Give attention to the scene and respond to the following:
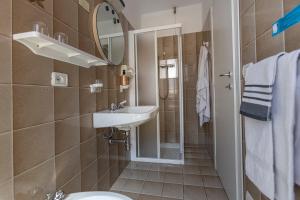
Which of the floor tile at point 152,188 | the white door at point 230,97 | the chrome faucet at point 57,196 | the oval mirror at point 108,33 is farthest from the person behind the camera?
the floor tile at point 152,188

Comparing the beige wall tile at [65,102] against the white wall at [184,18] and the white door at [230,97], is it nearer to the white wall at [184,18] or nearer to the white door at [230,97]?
the white door at [230,97]

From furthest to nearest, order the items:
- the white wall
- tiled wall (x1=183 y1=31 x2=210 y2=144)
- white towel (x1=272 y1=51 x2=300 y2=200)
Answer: tiled wall (x1=183 y1=31 x2=210 y2=144), the white wall, white towel (x1=272 y1=51 x2=300 y2=200)

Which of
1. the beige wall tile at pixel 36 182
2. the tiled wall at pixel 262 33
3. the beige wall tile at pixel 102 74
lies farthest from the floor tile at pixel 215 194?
the beige wall tile at pixel 102 74

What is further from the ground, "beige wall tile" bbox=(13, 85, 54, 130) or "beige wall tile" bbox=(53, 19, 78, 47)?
"beige wall tile" bbox=(53, 19, 78, 47)

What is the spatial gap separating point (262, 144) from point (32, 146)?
1147 mm

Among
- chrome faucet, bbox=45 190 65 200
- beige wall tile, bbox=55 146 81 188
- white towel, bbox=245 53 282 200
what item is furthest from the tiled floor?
white towel, bbox=245 53 282 200

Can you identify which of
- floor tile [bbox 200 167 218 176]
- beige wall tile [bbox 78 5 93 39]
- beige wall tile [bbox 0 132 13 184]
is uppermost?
beige wall tile [bbox 78 5 93 39]

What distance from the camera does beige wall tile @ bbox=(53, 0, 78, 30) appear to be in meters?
1.08

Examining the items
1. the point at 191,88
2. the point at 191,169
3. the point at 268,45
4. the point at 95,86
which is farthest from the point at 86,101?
the point at 191,88

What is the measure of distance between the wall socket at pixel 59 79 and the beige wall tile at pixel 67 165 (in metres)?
0.47

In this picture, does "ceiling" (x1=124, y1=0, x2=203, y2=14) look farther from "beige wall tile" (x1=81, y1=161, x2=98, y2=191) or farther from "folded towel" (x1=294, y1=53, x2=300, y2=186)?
"folded towel" (x1=294, y1=53, x2=300, y2=186)

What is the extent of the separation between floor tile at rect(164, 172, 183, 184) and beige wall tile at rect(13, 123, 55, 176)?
1.35m

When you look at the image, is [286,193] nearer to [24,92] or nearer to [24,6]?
[24,92]

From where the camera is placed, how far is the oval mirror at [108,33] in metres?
1.55
